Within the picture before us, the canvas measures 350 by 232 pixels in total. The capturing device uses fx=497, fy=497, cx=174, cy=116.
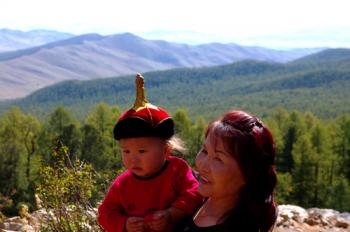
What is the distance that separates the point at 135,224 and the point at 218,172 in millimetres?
660

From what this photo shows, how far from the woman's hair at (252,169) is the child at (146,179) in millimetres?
486

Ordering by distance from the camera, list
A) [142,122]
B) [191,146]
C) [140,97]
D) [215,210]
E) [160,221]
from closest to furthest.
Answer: [215,210] → [160,221] → [142,122] → [140,97] → [191,146]

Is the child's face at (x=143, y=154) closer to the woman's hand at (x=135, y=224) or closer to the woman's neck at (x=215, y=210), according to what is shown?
the woman's hand at (x=135, y=224)

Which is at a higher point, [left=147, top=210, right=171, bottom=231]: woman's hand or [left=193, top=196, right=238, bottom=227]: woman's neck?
[left=193, top=196, right=238, bottom=227]: woman's neck

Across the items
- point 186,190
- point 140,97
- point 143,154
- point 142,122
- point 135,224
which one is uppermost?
point 140,97

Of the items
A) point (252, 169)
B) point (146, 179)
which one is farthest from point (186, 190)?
point (252, 169)

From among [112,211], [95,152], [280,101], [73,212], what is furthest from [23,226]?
[280,101]

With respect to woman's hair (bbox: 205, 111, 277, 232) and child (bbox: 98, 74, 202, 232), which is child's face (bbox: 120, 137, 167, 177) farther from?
woman's hair (bbox: 205, 111, 277, 232)

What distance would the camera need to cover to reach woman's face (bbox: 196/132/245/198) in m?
2.24

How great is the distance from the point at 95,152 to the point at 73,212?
26569 millimetres

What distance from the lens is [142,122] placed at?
2.70m

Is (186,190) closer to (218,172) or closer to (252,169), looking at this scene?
(218,172)

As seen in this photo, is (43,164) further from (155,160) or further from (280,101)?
(280,101)

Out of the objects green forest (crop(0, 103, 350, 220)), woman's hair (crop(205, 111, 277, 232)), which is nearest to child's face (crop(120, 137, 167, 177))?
woman's hair (crop(205, 111, 277, 232))
